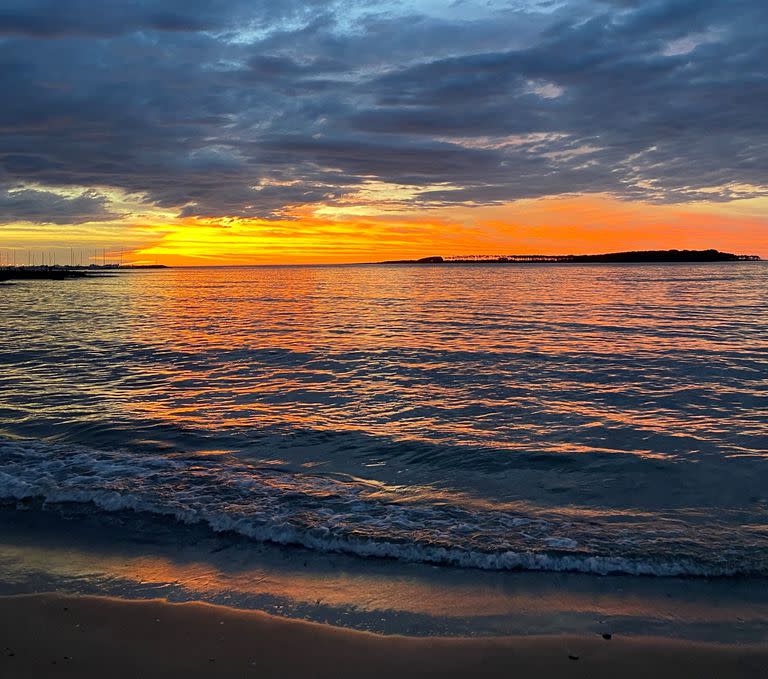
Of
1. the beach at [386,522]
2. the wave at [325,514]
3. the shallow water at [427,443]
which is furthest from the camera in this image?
the shallow water at [427,443]

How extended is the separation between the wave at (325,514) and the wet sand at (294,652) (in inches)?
63.6

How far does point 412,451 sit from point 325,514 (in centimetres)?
350

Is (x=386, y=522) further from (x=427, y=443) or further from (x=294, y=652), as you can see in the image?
(x=427, y=443)

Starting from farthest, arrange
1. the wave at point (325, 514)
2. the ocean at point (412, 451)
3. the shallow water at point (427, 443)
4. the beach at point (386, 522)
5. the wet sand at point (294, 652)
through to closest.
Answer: the shallow water at point (427, 443) → the ocean at point (412, 451) → the wave at point (325, 514) → the beach at point (386, 522) → the wet sand at point (294, 652)

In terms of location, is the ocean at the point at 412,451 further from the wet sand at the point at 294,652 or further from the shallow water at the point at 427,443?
the wet sand at the point at 294,652

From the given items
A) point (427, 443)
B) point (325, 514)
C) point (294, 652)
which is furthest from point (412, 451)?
point (294, 652)

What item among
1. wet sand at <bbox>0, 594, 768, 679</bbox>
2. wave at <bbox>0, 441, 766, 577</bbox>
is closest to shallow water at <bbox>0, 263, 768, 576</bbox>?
wave at <bbox>0, 441, 766, 577</bbox>

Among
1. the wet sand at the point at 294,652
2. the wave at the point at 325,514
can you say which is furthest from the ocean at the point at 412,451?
the wet sand at the point at 294,652

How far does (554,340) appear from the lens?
89.2 feet

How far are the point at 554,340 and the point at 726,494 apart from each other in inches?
719

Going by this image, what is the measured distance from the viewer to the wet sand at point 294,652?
16.2 ft

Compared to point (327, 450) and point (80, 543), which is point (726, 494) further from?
point (80, 543)

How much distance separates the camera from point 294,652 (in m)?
5.19

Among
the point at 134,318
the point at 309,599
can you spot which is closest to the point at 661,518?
the point at 309,599
